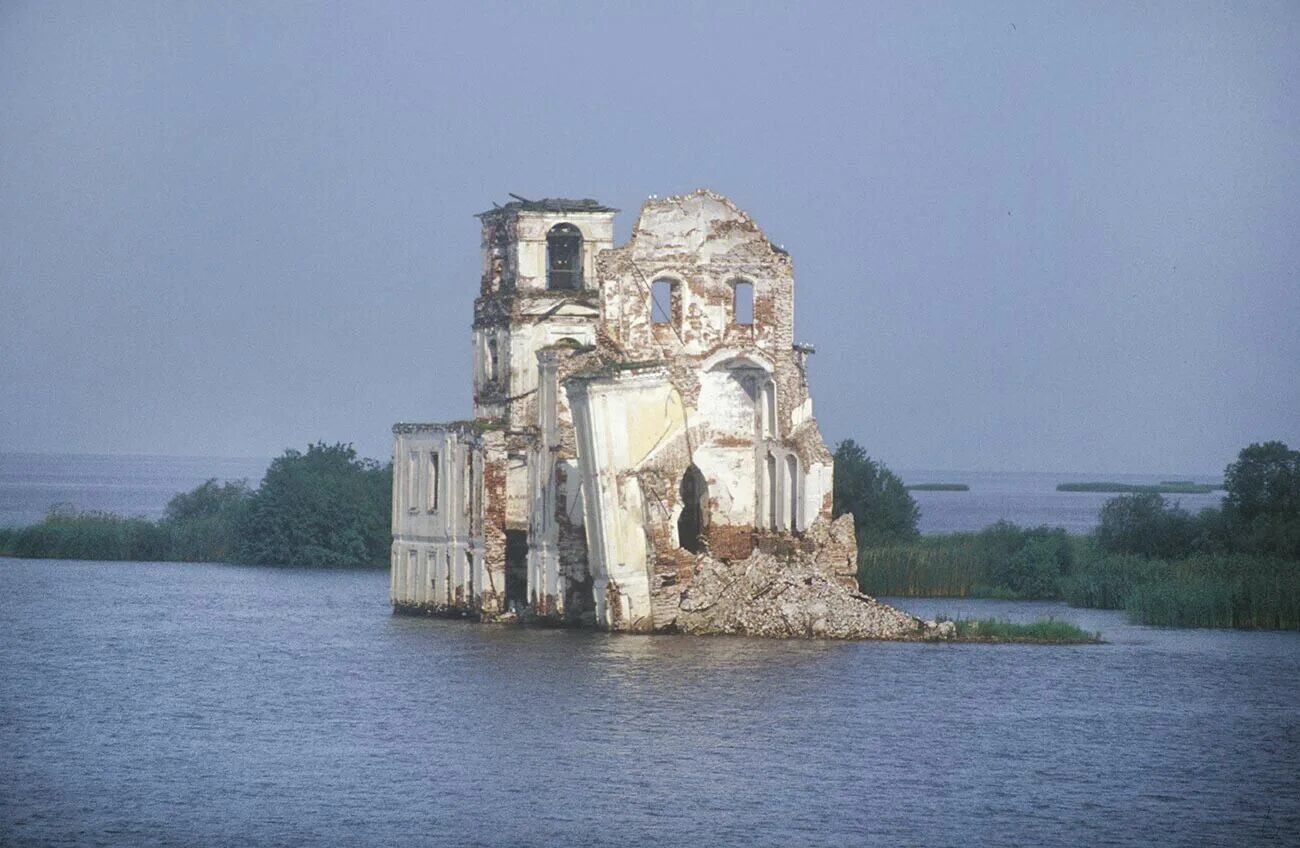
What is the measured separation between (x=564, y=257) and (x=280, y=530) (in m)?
23.1

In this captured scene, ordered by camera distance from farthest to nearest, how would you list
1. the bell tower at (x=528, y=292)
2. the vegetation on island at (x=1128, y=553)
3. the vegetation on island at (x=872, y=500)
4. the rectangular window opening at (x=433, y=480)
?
the vegetation on island at (x=872, y=500), the vegetation on island at (x=1128, y=553), the rectangular window opening at (x=433, y=480), the bell tower at (x=528, y=292)

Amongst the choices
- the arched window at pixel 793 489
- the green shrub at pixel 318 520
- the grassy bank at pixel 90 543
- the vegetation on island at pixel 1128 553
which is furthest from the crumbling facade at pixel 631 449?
the grassy bank at pixel 90 543

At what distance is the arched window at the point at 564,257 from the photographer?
50.4 metres

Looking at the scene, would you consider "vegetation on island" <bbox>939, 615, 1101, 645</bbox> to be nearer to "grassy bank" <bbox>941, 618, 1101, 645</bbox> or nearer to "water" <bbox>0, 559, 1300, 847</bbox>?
"grassy bank" <bbox>941, 618, 1101, 645</bbox>

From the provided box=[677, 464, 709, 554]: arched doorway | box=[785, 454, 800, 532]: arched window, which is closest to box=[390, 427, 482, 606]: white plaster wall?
box=[677, 464, 709, 554]: arched doorway

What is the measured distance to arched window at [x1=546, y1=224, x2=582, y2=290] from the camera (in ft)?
165

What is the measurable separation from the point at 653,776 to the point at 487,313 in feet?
Answer: 73.8

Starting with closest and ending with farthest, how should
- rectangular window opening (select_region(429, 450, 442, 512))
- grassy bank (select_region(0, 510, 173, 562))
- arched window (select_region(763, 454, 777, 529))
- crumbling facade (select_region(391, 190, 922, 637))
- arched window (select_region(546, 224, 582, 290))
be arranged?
crumbling facade (select_region(391, 190, 922, 637)), arched window (select_region(763, 454, 777, 529)), rectangular window opening (select_region(429, 450, 442, 512)), arched window (select_region(546, 224, 582, 290)), grassy bank (select_region(0, 510, 173, 562))

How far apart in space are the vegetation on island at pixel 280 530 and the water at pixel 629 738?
2163 centimetres

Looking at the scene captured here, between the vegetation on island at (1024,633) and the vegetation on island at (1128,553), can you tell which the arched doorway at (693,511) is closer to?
the vegetation on island at (1024,633)

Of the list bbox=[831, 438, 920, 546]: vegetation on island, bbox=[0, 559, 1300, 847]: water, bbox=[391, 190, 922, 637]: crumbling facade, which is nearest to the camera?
bbox=[0, 559, 1300, 847]: water

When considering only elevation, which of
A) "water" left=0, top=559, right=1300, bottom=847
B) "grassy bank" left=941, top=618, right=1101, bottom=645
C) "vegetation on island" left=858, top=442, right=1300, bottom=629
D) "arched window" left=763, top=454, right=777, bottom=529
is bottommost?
"water" left=0, top=559, right=1300, bottom=847

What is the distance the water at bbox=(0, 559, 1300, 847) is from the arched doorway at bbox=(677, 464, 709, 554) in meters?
4.56

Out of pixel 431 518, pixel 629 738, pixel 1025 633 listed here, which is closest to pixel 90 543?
pixel 431 518
